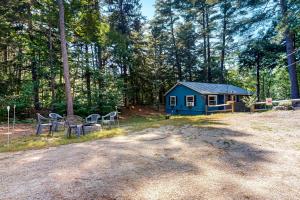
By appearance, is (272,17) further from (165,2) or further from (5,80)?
(5,80)

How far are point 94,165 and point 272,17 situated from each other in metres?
16.0

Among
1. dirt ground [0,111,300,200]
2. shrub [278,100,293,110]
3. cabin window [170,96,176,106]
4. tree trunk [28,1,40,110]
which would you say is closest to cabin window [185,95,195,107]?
cabin window [170,96,176,106]

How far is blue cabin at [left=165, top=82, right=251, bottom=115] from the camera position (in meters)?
18.4

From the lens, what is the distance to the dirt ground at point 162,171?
2.97m

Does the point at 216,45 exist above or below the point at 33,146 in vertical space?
above

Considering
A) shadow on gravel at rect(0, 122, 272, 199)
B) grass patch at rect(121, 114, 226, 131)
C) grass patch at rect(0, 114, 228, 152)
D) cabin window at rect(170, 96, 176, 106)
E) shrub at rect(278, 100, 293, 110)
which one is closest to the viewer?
shadow on gravel at rect(0, 122, 272, 199)

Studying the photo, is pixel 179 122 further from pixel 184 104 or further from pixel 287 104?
pixel 184 104

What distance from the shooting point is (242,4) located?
16.5m

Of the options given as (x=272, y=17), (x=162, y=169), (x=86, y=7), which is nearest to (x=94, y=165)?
(x=162, y=169)

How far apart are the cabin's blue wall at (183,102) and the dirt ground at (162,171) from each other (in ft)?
40.6

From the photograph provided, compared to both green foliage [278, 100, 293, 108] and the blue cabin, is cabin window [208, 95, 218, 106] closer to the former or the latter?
the blue cabin

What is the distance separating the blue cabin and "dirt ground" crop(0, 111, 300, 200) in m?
12.5

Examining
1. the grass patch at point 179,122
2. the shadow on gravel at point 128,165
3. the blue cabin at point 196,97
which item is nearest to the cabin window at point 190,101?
the blue cabin at point 196,97

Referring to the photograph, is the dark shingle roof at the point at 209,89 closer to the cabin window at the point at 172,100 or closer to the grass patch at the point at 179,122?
the cabin window at the point at 172,100
